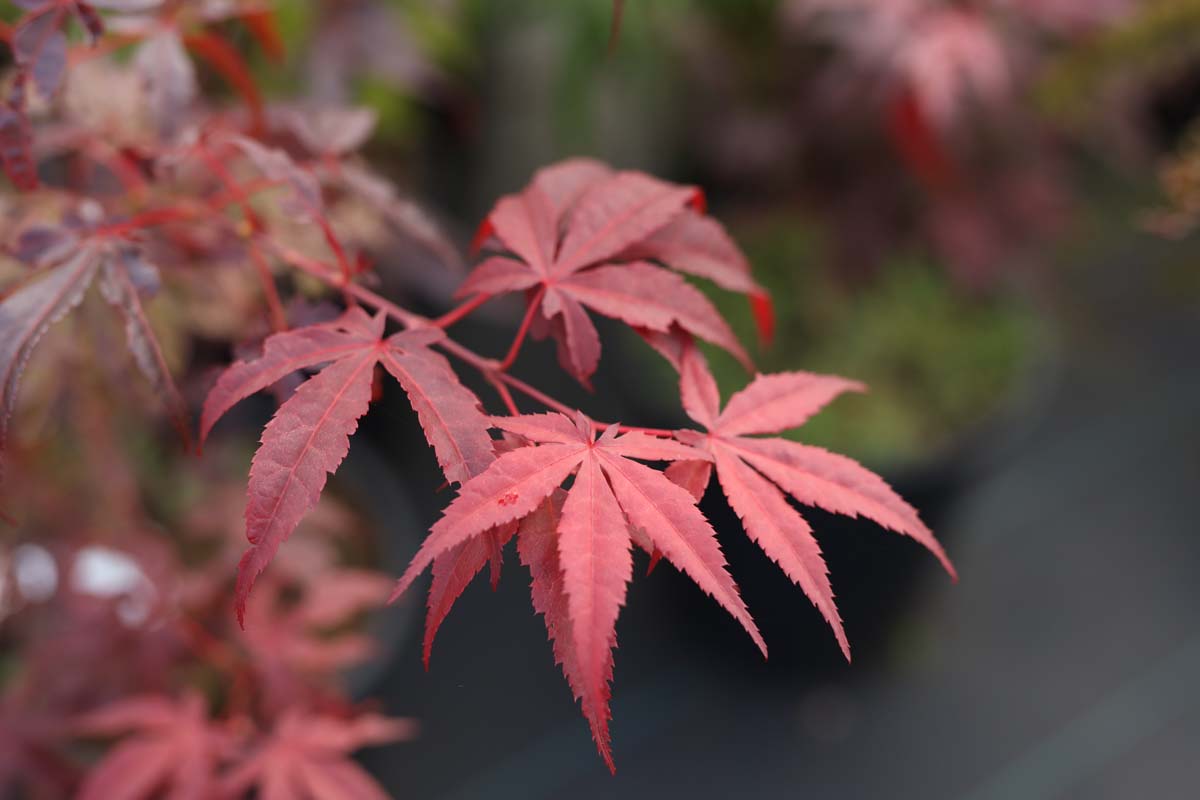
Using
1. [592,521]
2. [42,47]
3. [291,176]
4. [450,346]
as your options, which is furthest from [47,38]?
[592,521]

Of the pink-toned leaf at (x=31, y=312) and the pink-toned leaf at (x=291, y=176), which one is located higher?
the pink-toned leaf at (x=291, y=176)

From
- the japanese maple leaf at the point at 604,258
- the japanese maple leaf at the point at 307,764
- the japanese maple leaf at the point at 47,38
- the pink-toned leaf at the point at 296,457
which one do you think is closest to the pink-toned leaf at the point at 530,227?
the japanese maple leaf at the point at 604,258

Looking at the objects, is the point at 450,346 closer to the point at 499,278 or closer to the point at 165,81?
the point at 499,278

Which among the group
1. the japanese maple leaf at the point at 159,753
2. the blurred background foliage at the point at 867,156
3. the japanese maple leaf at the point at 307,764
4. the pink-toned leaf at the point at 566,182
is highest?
the pink-toned leaf at the point at 566,182

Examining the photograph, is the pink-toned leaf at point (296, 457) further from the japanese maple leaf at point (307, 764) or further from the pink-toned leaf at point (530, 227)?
the japanese maple leaf at point (307, 764)

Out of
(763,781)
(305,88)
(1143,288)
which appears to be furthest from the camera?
(1143,288)

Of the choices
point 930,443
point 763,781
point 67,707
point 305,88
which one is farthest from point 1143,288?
point 67,707

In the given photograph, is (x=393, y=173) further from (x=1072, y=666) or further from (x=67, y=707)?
(x=1072, y=666)
